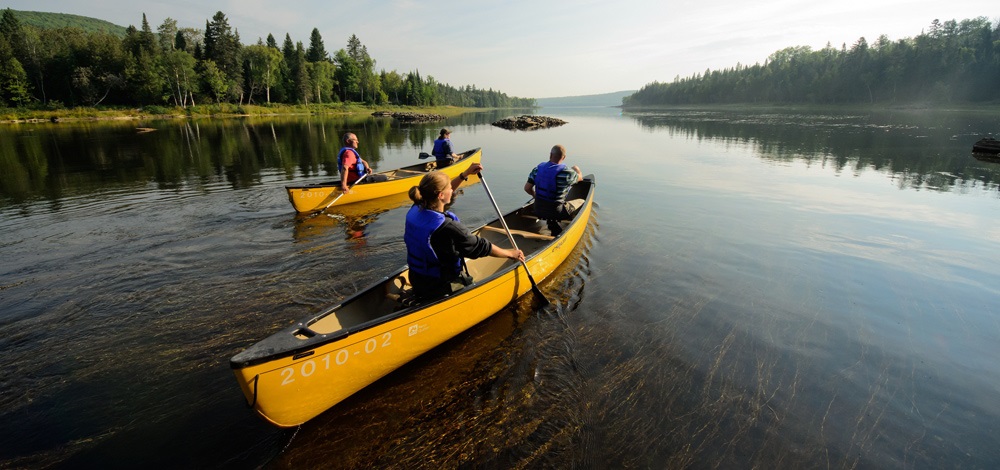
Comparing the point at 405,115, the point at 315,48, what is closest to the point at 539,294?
the point at 405,115

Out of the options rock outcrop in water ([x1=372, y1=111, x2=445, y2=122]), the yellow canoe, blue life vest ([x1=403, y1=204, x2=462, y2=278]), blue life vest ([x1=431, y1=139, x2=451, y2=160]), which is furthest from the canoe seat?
rock outcrop in water ([x1=372, y1=111, x2=445, y2=122])

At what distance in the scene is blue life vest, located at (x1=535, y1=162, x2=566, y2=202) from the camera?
8633mm

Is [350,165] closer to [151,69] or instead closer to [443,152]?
[443,152]

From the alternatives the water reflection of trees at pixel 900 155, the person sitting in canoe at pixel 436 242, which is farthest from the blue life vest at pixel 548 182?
the water reflection of trees at pixel 900 155

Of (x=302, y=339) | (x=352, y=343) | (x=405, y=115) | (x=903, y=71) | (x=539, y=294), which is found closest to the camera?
(x=302, y=339)

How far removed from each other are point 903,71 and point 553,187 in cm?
11628

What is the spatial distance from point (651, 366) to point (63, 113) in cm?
7644

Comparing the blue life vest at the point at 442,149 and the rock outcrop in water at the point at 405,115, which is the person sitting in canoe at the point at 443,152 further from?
the rock outcrop in water at the point at 405,115

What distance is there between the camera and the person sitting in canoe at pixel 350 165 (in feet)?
40.2

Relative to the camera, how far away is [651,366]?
5.37 metres

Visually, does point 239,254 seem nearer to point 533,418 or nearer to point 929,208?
point 533,418

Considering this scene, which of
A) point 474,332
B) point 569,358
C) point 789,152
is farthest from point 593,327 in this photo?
point 789,152

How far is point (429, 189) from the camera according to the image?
4652 mm

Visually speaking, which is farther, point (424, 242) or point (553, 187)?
point (553, 187)
